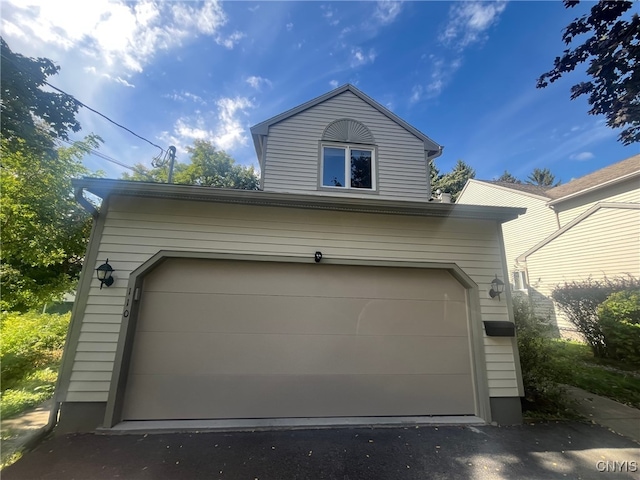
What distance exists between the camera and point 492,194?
1471cm

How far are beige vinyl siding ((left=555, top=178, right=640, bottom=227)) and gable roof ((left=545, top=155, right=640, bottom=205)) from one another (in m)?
0.29

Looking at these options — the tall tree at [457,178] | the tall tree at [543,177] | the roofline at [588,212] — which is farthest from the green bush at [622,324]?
the tall tree at [543,177]

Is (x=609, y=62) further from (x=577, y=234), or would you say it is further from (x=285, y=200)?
(x=577, y=234)

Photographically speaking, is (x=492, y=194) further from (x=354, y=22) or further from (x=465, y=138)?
(x=354, y=22)

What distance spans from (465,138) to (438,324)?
835cm

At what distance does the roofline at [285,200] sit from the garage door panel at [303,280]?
93 cm

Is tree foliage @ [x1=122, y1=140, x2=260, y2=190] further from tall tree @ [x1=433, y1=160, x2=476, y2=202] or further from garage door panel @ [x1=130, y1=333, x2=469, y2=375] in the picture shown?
tall tree @ [x1=433, y1=160, x2=476, y2=202]

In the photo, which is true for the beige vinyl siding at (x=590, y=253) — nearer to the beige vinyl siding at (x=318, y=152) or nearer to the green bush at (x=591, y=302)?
the green bush at (x=591, y=302)

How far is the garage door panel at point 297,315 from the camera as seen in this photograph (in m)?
3.68

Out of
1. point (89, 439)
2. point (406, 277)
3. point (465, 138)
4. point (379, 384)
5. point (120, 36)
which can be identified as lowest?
point (89, 439)

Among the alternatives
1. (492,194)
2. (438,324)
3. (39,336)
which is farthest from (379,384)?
(492,194)

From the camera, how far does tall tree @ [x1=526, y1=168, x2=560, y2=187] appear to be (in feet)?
103

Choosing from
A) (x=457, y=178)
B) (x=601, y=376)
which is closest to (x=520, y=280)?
(x=601, y=376)

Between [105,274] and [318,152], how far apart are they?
5278 millimetres
